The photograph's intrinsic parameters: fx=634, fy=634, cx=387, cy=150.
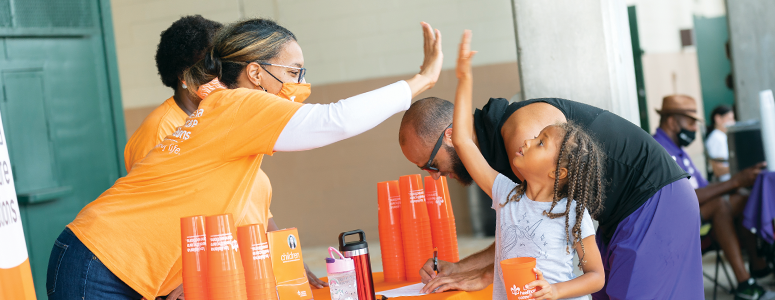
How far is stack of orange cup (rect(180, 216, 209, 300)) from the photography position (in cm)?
138

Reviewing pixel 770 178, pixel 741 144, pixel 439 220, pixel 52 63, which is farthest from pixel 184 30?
pixel 741 144

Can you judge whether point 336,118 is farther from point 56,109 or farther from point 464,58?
point 56,109

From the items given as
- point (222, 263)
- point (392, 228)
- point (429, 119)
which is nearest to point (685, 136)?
point (429, 119)

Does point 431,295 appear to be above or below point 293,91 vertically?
below

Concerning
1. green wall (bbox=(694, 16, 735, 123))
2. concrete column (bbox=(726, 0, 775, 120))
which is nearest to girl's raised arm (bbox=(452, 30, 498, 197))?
concrete column (bbox=(726, 0, 775, 120))

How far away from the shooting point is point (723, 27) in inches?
468

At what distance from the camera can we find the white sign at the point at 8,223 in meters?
1.34

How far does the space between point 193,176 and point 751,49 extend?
5.77m

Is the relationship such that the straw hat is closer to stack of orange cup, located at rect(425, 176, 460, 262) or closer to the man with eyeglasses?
the man with eyeglasses

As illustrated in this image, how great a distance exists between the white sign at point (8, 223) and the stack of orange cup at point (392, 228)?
3.49 ft

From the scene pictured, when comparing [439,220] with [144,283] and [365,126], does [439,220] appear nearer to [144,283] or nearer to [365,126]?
[365,126]

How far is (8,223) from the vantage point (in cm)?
135

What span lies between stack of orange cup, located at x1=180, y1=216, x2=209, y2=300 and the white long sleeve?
279 millimetres

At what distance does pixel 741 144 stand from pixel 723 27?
28.3 feet
